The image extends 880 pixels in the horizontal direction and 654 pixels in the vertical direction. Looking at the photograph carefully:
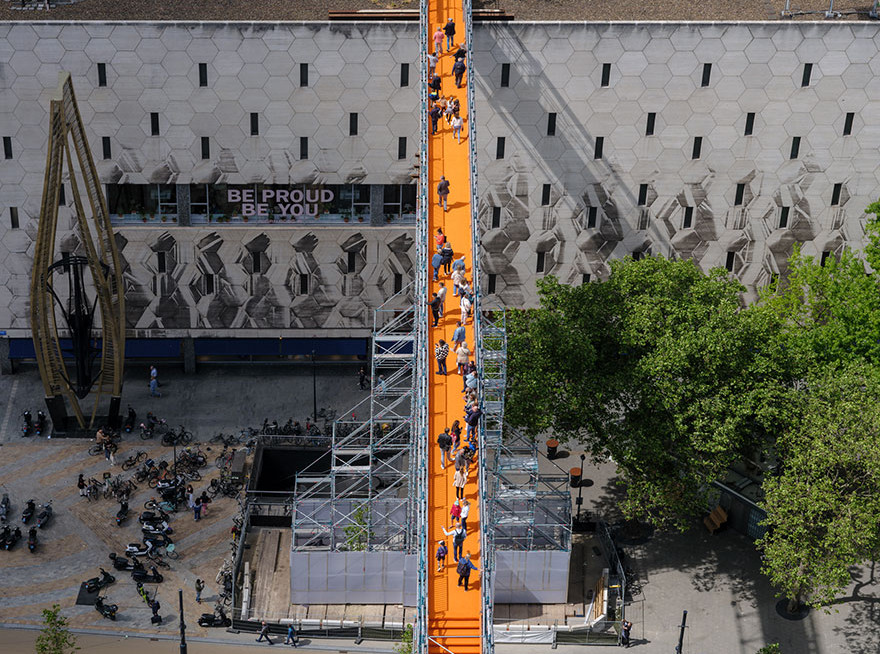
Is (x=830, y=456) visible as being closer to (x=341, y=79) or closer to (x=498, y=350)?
(x=498, y=350)

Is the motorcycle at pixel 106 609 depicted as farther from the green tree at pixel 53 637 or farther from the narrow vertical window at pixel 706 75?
the narrow vertical window at pixel 706 75

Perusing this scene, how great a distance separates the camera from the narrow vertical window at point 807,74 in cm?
10219

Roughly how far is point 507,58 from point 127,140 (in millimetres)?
26935

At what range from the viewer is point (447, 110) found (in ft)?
273

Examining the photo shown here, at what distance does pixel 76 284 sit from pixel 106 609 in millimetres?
23469

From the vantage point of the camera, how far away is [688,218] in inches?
4183

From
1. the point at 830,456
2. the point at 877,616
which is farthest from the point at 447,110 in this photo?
the point at 877,616

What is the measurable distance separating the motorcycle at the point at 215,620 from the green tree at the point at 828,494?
3145 centimetres

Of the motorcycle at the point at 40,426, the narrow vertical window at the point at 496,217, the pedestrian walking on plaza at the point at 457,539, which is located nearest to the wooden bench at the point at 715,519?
the narrow vertical window at the point at 496,217

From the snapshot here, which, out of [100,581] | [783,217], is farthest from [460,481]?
[783,217]

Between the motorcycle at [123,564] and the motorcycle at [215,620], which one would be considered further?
the motorcycle at [123,564]

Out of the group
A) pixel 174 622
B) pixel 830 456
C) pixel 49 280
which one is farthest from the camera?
pixel 49 280

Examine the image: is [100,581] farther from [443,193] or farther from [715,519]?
[715,519]

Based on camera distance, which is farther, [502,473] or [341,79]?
[341,79]
